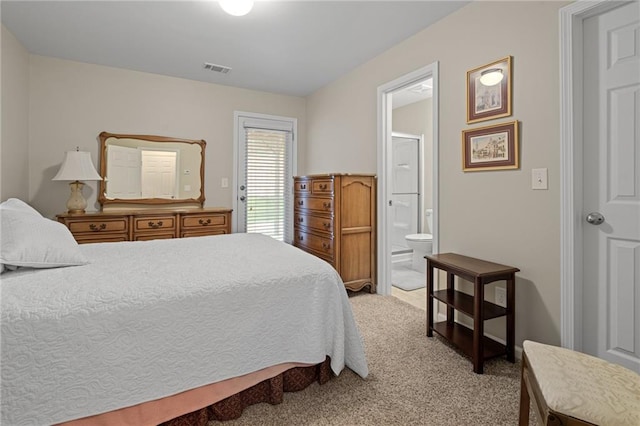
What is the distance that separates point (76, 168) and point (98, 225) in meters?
0.61

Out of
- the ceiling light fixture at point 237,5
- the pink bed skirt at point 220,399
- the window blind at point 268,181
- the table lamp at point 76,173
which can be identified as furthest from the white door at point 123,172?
the pink bed skirt at point 220,399

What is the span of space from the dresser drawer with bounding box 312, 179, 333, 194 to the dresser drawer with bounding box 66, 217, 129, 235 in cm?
203

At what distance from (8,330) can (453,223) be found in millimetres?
2641

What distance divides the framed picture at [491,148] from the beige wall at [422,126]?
2674 millimetres

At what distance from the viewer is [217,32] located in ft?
9.29

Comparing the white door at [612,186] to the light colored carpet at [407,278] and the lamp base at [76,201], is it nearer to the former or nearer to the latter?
the light colored carpet at [407,278]

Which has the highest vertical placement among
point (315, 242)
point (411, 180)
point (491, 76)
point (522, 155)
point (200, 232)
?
point (491, 76)

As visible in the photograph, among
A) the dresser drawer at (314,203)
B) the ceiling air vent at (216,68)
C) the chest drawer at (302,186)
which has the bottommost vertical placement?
the dresser drawer at (314,203)

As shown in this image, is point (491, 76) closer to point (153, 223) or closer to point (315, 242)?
point (315, 242)

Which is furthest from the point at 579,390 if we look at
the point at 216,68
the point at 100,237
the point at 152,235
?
the point at 216,68

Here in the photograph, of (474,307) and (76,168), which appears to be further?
(76,168)

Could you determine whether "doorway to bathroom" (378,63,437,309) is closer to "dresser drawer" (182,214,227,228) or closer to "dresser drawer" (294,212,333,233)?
"dresser drawer" (294,212,333,233)

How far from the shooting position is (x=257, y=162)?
4.56m

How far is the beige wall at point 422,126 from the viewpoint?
497 cm
